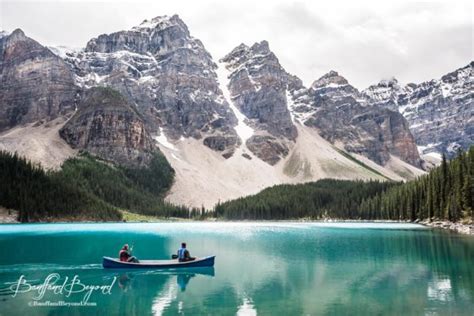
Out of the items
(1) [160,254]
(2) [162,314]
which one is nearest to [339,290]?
(2) [162,314]

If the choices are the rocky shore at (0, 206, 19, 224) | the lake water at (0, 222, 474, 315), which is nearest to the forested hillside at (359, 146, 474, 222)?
the lake water at (0, 222, 474, 315)

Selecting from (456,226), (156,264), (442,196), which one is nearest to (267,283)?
(156,264)

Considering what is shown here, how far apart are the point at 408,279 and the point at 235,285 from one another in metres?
14.7

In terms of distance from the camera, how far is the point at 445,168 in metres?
113

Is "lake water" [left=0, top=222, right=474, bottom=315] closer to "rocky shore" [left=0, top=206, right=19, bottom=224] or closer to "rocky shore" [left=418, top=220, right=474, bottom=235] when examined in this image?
"rocky shore" [left=418, top=220, right=474, bottom=235]

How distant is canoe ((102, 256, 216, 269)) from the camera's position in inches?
1713

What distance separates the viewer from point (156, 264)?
1752 inches
